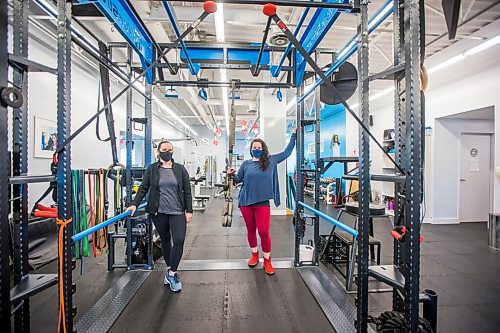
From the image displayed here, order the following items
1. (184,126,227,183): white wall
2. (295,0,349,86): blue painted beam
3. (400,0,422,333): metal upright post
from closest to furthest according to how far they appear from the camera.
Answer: (400,0,422,333): metal upright post < (295,0,349,86): blue painted beam < (184,126,227,183): white wall

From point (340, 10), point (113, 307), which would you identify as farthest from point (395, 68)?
point (113, 307)

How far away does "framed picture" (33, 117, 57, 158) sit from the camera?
173 inches

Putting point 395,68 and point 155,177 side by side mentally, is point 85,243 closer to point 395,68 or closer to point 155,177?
point 155,177

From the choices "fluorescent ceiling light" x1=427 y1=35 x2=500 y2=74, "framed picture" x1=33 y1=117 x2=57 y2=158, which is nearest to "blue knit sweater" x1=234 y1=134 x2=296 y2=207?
"framed picture" x1=33 y1=117 x2=57 y2=158

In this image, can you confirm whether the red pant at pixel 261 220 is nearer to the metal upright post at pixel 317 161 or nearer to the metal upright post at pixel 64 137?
the metal upright post at pixel 317 161

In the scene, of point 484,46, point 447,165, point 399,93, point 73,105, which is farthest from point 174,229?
point 447,165

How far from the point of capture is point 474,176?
701 centimetres

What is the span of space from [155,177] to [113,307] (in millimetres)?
1352

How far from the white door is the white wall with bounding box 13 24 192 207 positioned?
370 inches

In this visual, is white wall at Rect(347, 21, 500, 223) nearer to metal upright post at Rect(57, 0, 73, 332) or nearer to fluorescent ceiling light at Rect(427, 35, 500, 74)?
fluorescent ceiling light at Rect(427, 35, 500, 74)

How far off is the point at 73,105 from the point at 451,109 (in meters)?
8.57

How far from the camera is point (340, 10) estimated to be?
2104mm

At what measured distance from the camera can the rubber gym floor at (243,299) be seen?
2.37 meters

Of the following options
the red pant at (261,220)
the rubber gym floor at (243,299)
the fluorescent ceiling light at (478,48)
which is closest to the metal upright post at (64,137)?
the rubber gym floor at (243,299)
